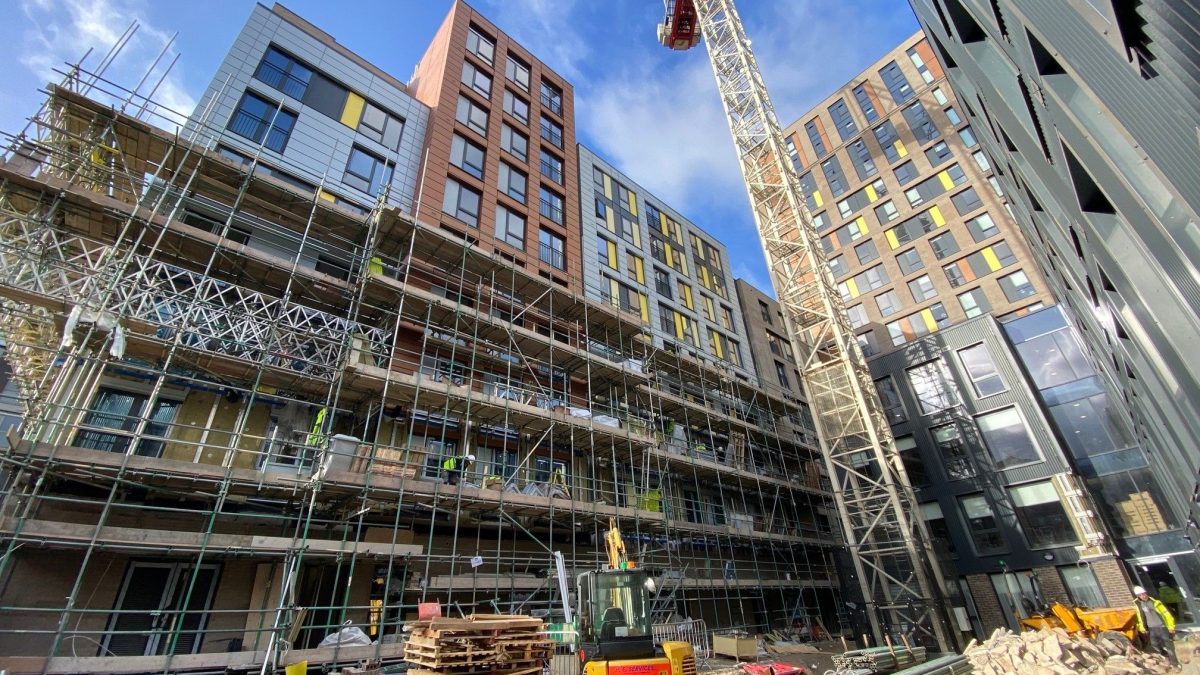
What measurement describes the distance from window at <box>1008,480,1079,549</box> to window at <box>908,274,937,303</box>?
13917 mm

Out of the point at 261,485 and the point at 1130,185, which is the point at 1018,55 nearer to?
the point at 1130,185

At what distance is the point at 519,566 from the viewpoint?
51.6ft

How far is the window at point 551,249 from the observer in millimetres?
24339

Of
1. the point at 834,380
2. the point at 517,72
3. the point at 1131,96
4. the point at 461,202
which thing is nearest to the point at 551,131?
the point at 517,72

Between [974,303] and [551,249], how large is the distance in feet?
88.8

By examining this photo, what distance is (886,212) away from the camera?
38.2 meters

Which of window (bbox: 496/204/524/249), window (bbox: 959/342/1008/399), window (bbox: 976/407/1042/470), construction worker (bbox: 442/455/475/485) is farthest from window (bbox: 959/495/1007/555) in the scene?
window (bbox: 496/204/524/249)

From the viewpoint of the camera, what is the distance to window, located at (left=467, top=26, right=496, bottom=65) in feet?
89.6

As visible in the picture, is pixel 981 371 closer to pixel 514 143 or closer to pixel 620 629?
pixel 620 629

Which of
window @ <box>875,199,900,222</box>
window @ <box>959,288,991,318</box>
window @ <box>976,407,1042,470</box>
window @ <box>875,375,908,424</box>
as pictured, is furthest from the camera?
window @ <box>875,199,900,222</box>

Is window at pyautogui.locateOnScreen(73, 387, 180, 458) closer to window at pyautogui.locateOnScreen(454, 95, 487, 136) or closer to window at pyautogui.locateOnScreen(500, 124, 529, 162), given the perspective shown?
window at pyautogui.locateOnScreen(454, 95, 487, 136)

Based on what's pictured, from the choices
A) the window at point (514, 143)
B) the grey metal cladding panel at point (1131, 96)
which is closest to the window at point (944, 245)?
the window at point (514, 143)

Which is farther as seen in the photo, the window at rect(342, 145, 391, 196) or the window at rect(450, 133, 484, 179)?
the window at rect(450, 133, 484, 179)

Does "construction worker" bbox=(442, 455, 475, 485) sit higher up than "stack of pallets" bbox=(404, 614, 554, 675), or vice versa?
Answer: "construction worker" bbox=(442, 455, 475, 485)
